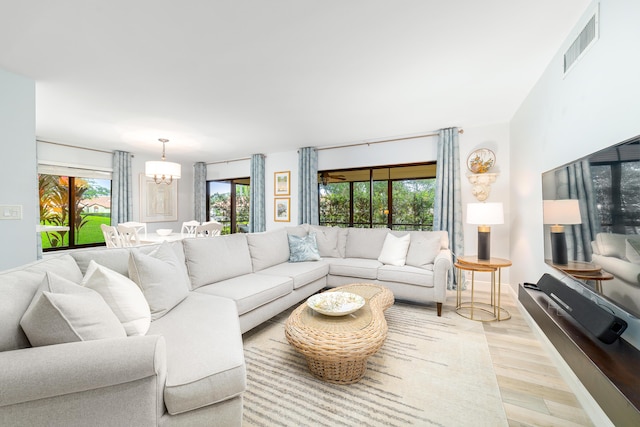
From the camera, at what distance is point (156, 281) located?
1.82 m

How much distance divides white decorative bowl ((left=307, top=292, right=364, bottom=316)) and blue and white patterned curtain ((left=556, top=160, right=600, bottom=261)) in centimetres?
143

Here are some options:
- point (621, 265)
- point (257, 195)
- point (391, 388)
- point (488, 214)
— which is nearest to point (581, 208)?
point (621, 265)

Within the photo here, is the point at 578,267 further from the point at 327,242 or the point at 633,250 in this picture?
the point at 327,242

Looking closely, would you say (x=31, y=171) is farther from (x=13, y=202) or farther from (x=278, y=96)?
(x=278, y=96)

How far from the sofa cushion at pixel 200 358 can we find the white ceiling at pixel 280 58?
198 centimetres

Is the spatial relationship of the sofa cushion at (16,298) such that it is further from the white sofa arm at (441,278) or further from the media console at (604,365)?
the white sofa arm at (441,278)

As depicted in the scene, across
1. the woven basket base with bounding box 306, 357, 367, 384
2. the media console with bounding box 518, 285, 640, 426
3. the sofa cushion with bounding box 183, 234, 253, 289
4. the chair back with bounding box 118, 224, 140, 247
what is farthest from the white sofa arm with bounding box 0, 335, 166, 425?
the chair back with bounding box 118, 224, 140, 247

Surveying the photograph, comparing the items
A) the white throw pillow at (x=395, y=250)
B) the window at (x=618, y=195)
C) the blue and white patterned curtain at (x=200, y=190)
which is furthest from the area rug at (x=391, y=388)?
the blue and white patterned curtain at (x=200, y=190)

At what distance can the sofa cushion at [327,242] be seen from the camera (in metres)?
4.11

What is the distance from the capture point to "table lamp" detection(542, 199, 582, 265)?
1709 mm

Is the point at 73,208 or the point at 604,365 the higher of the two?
the point at 73,208

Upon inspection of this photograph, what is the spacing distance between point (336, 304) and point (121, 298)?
4.58 feet

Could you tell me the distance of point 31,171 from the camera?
8.55ft

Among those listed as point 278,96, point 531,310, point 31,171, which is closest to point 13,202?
point 31,171
